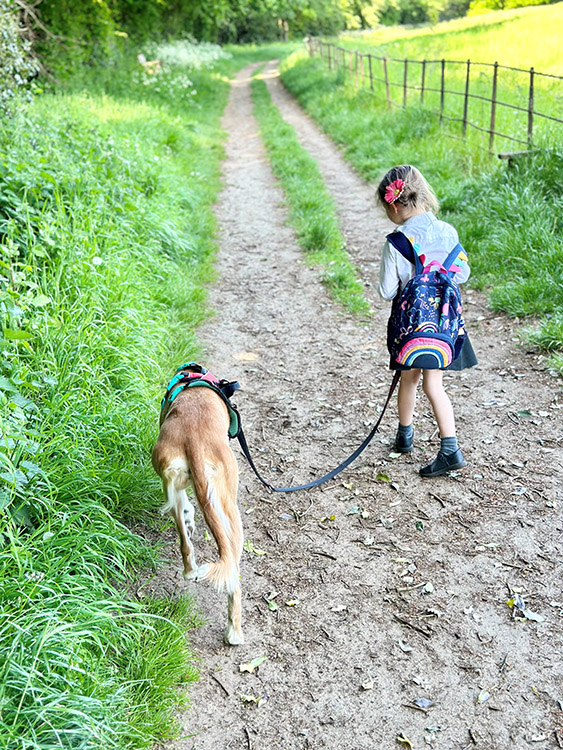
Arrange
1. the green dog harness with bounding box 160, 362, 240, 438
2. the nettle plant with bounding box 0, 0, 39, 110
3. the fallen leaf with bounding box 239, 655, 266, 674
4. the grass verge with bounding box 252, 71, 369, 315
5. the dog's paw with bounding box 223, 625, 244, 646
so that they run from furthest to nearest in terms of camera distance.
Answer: the nettle plant with bounding box 0, 0, 39, 110 < the grass verge with bounding box 252, 71, 369, 315 < the green dog harness with bounding box 160, 362, 240, 438 < the dog's paw with bounding box 223, 625, 244, 646 < the fallen leaf with bounding box 239, 655, 266, 674

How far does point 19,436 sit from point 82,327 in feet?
5.07

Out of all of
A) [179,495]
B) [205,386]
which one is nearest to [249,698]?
Result: [179,495]

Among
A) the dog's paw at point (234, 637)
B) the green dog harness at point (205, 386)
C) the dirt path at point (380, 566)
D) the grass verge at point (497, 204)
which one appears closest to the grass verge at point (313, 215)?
the dirt path at point (380, 566)

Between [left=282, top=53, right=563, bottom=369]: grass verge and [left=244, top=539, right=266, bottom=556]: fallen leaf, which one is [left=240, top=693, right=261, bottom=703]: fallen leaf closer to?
[left=244, top=539, right=266, bottom=556]: fallen leaf

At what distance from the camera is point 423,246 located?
12.1 feet

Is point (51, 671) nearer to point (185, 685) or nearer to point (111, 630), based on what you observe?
point (111, 630)

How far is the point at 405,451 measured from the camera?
172 inches

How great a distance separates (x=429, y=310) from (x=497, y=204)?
4.44m

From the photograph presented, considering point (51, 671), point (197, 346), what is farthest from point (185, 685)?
point (197, 346)

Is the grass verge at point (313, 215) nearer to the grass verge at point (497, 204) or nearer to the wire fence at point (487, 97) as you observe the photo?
the grass verge at point (497, 204)

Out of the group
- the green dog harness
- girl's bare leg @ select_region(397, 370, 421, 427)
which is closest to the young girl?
girl's bare leg @ select_region(397, 370, 421, 427)

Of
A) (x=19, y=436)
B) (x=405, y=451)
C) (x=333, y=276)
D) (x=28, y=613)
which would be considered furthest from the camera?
(x=333, y=276)

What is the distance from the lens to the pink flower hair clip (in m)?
3.61

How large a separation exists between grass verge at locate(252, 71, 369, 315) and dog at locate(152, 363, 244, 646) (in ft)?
12.8
